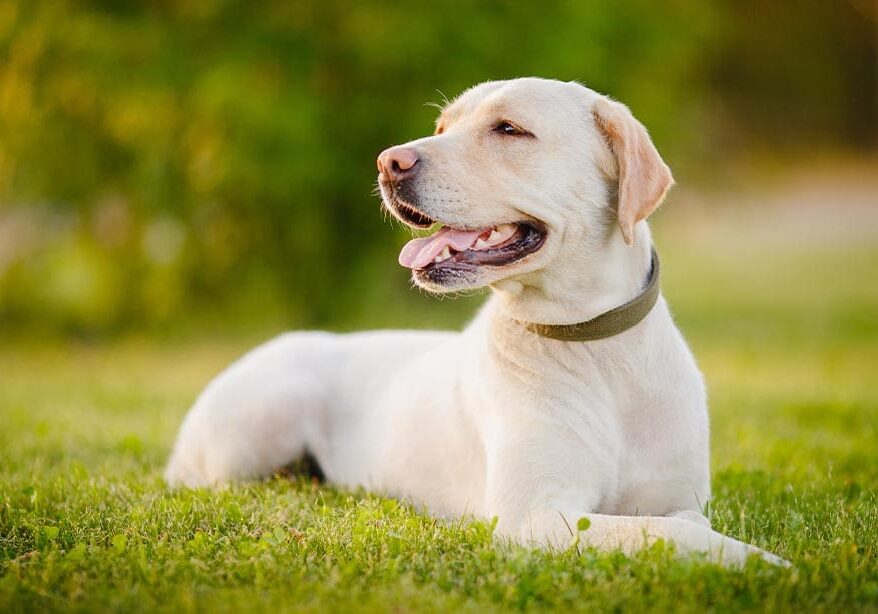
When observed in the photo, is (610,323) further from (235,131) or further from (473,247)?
(235,131)

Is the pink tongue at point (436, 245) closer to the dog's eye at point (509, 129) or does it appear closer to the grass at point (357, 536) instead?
the dog's eye at point (509, 129)

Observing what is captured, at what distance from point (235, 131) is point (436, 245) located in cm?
907

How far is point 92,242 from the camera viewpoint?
46.5 feet

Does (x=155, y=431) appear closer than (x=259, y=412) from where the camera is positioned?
No

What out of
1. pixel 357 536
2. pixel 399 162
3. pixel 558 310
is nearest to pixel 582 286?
pixel 558 310

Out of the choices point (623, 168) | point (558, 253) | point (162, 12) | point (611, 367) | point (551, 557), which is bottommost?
point (551, 557)

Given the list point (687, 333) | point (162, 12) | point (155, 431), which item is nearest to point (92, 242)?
point (162, 12)

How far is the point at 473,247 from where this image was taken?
430cm

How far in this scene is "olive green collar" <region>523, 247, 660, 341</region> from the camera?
4371 millimetres

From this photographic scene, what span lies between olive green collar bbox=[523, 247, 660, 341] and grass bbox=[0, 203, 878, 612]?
2.92 feet

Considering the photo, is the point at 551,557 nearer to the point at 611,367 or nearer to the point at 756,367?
the point at 611,367

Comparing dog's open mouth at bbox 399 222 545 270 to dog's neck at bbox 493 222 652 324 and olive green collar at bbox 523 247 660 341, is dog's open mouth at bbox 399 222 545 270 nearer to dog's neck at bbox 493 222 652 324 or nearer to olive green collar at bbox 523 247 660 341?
dog's neck at bbox 493 222 652 324

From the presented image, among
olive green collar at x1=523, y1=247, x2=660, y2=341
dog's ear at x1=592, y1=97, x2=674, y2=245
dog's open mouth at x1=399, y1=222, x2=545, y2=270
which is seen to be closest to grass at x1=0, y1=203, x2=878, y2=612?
olive green collar at x1=523, y1=247, x2=660, y2=341

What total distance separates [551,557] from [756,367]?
867cm
